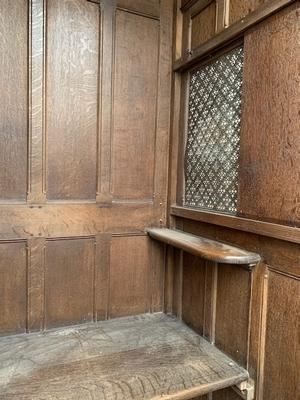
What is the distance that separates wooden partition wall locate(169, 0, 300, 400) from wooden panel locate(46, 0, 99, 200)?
22.0 inches

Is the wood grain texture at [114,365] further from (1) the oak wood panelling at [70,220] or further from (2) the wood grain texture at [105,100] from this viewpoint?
(2) the wood grain texture at [105,100]

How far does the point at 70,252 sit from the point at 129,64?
1.04 meters

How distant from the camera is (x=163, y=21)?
184 centimetres

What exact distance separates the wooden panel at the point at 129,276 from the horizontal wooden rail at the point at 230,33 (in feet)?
3.19

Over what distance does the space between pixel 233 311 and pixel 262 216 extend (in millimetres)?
465

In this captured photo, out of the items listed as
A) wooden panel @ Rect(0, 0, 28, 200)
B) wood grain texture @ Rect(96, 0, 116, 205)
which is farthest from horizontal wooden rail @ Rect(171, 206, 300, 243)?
wooden panel @ Rect(0, 0, 28, 200)

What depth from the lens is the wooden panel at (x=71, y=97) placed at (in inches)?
64.2

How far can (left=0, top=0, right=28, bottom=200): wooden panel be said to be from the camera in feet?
5.06

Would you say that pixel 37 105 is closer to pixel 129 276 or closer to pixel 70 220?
pixel 70 220

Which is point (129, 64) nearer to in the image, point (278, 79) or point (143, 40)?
point (143, 40)

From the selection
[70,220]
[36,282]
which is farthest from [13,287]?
[70,220]

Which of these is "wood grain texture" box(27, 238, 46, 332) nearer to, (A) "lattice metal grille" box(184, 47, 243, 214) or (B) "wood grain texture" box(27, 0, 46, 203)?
(B) "wood grain texture" box(27, 0, 46, 203)

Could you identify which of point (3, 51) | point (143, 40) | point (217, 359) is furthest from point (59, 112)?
point (217, 359)

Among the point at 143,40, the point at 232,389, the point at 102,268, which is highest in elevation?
the point at 143,40
